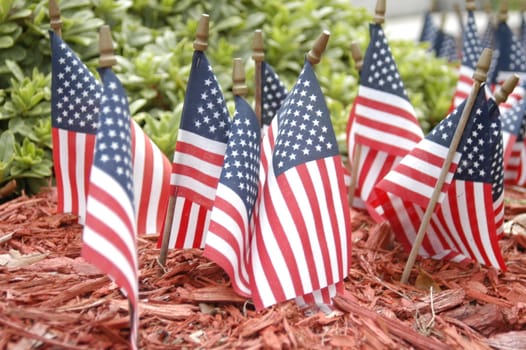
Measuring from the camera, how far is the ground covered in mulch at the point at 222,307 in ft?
7.60

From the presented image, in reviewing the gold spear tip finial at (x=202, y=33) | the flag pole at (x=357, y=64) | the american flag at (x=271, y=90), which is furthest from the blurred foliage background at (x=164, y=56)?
the gold spear tip finial at (x=202, y=33)

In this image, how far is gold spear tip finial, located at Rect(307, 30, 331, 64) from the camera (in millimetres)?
2619

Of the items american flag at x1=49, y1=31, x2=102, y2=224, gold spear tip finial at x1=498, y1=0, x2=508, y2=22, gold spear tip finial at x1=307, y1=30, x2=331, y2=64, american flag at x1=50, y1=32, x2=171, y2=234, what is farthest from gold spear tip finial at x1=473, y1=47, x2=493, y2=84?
gold spear tip finial at x1=498, y1=0, x2=508, y2=22

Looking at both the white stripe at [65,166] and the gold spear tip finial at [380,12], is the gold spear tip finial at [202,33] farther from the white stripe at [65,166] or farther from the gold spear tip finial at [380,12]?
A: the gold spear tip finial at [380,12]

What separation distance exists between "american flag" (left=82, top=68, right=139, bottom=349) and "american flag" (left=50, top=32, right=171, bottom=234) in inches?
21.6

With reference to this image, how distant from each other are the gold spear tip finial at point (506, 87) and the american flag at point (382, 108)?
69 cm

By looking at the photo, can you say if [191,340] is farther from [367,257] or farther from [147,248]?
[367,257]

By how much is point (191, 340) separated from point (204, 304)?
266 millimetres

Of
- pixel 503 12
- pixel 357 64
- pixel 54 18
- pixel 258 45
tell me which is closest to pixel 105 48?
pixel 54 18

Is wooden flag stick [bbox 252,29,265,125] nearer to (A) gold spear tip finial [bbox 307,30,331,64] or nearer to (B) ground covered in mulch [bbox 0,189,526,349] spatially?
(A) gold spear tip finial [bbox 307,30,331,64]

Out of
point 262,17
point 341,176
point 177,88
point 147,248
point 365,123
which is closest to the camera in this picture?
point 341,176

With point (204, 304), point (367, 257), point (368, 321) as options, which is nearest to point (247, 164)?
point (204, 304)

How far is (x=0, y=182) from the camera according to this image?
367 cm

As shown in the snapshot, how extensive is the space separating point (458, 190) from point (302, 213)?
87 centimetres
